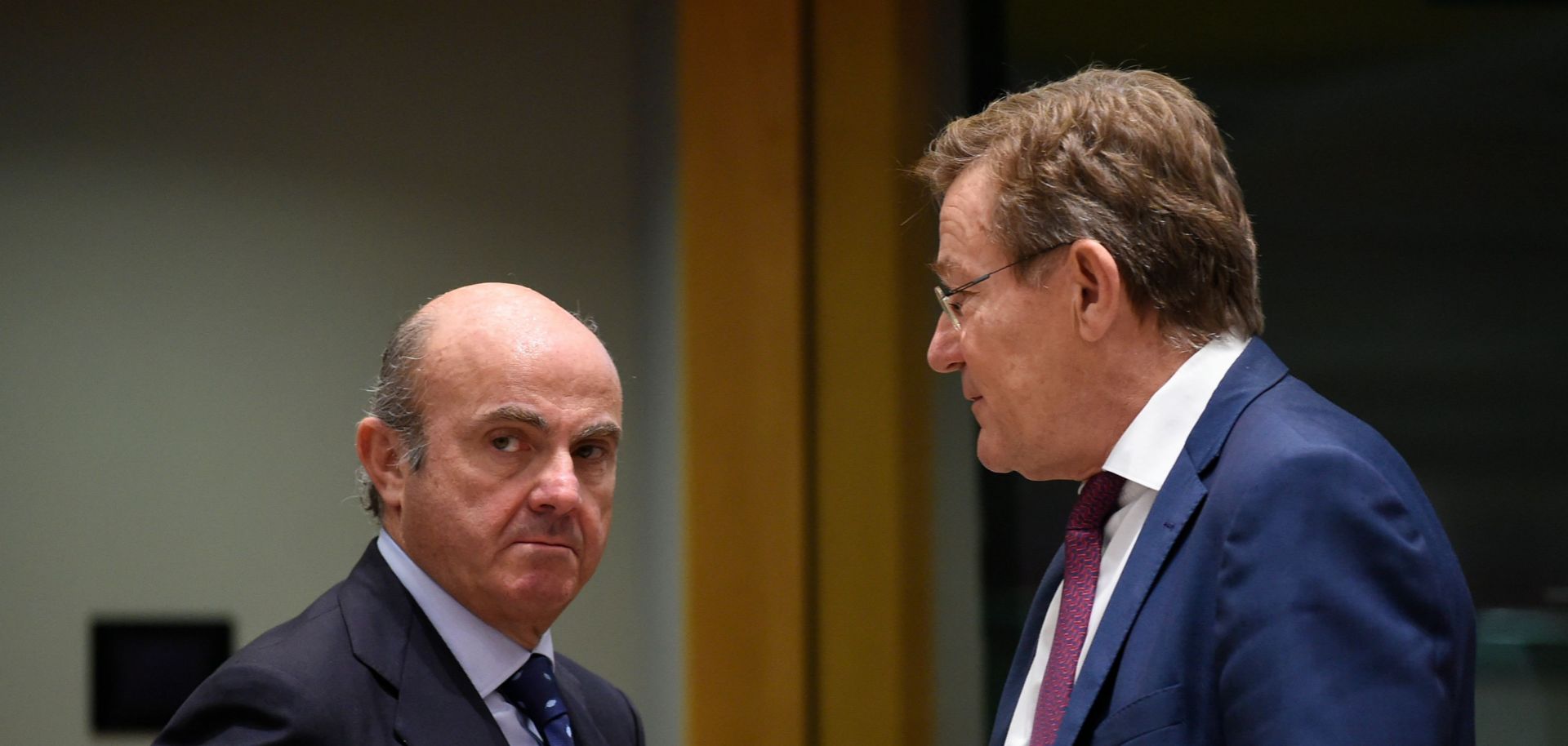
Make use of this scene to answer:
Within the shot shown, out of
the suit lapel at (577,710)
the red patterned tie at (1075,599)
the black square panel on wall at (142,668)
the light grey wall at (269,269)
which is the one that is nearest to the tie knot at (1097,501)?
the red patterned tie at (1075,599)

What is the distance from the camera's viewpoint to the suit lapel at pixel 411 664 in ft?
5.18

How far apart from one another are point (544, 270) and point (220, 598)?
1.04 metres

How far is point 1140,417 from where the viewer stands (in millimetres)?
1401

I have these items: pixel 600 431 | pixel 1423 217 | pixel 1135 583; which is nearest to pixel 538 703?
pixel 600 431

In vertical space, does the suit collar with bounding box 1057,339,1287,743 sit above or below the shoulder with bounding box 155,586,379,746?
above

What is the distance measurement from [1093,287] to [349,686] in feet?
3.03

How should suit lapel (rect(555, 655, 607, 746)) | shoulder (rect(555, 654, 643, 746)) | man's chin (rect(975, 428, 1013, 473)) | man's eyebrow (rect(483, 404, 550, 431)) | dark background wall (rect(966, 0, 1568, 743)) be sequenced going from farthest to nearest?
dark background wall (rect(966, 0, 1568, 743)) < shoulder (rect(555, 654, 643, 746)) < suit lapel (rect(555, 655, 607, 746)) < man's eyebrow (rect(483, 404, 550, 431)) < man's chin (rect(975, 428, 1013, 473))

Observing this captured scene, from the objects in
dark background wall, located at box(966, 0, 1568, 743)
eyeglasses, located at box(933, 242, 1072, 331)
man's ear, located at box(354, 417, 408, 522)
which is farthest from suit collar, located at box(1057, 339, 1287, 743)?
dark background wall, located at box(966, 0, 1568, 743)

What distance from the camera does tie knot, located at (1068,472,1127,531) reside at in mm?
1460

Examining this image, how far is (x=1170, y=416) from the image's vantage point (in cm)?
138

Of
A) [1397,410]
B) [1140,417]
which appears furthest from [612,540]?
[1140,417]

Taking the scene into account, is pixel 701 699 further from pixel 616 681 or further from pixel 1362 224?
pixel 1362 224

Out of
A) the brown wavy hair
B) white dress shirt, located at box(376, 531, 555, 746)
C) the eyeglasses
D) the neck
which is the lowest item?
white dress shirt, located at box(376, 531, 555, 746)

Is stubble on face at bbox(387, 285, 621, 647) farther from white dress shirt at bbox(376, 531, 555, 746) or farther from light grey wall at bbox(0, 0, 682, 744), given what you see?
light grey wall at bbox(0, 0, 682, 744)
